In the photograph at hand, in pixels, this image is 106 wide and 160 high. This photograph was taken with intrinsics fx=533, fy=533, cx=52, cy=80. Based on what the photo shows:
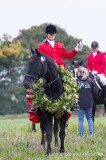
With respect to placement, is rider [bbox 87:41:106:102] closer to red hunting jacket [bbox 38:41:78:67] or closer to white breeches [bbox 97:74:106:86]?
white breeches [bbox 97:74:106:86]

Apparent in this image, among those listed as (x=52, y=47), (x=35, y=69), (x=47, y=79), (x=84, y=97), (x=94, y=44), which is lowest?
(x=84, y=97)

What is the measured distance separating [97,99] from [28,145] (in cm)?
479

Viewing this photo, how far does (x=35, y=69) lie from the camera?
10852 millimetres

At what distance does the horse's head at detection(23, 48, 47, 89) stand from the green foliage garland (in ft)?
1.19

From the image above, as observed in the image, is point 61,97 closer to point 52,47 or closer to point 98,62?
point 52,47

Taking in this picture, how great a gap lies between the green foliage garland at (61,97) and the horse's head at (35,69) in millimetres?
364

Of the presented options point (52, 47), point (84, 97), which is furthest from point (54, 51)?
point (84, 97)

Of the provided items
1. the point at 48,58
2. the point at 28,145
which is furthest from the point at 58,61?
the point at 28,145

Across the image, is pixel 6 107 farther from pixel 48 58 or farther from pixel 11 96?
pixel 48 58

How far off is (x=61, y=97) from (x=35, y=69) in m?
1.04

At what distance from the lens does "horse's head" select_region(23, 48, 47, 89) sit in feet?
35.0

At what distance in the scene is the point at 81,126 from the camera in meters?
15.1

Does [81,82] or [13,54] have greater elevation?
[13,54]

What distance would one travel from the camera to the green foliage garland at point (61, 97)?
11.4m
